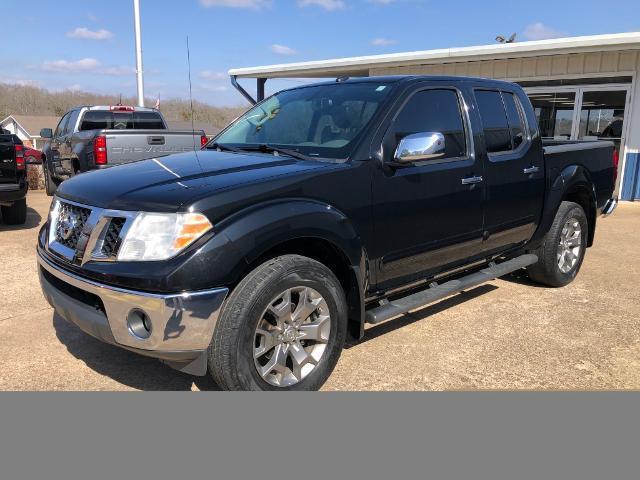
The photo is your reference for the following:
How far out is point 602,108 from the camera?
1188cm

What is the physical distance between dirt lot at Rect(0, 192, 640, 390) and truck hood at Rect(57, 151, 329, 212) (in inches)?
46.3

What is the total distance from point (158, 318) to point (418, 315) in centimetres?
261

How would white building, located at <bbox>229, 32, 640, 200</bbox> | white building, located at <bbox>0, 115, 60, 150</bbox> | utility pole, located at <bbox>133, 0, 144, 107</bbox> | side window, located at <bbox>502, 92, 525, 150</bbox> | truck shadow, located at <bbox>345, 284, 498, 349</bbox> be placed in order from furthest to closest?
white building, located at <bbox>0, 115, 60, 150</bbox> < utility pole, located at <bbox>133, 0, 144, 107</bbox> < white building, located at <bbox>229, 32, 640, 200</bbox> < side window, located at <bbox>502, 92, 525, 150</bbox> < truck shadow, located at <bbox>345, 284, 498, 349</bbox>

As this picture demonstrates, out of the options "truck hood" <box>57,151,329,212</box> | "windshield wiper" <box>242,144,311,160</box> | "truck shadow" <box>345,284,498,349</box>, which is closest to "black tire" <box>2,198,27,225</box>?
"truck hood" <box>57,151,329,212</box>

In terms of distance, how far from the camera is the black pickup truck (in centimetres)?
262

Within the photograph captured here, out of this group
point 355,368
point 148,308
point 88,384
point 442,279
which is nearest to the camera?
point 148,308

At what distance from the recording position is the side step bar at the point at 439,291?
3459mm

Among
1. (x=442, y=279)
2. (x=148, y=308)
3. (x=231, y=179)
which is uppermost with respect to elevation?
(x=231, y=179)

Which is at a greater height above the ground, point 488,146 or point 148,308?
point 488,146

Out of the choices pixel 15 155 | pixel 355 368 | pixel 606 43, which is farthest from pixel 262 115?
pixel 606 43

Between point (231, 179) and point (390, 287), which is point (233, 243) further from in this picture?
point (390, 287)

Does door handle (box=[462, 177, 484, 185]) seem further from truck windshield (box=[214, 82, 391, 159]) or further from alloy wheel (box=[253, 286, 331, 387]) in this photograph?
alloy wheel (box=[253, 286, 331, 387])

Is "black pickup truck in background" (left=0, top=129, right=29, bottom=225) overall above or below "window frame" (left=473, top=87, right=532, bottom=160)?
below

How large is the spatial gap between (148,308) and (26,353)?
1.78 meters
